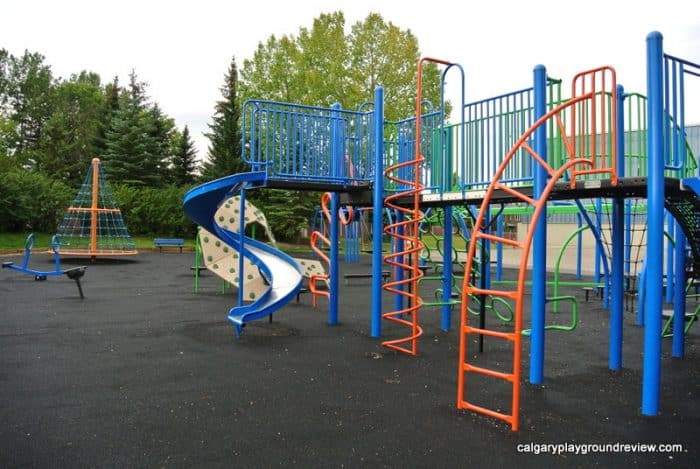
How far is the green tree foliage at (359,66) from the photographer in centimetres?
3066

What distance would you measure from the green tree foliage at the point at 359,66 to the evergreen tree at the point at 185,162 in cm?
1183

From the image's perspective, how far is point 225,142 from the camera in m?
35.9

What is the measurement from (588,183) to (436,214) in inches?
210

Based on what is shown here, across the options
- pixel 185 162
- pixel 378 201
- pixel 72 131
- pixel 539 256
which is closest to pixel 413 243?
pixel 378 201

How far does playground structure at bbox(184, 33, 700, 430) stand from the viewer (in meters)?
4.54

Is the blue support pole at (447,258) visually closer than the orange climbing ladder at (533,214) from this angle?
No

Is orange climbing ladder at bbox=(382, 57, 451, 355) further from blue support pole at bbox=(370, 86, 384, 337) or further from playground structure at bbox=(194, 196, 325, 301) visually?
playground structure at bbox=(194, 196, 325, 301)

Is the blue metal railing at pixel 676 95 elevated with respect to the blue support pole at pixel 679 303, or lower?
elevated

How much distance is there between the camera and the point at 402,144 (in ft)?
28.1

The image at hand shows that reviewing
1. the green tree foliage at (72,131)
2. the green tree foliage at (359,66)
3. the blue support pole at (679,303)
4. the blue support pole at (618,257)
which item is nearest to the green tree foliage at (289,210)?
the green tree foliage at (359,66)

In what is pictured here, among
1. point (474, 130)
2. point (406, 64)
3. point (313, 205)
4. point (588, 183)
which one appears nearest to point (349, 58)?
point (406, 64)

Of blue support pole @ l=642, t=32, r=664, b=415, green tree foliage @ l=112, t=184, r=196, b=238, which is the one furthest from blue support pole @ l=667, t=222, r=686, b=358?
green tree foliage @ l=112, t=184, r=196, b=238

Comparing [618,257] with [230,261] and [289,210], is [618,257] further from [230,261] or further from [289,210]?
[289,210]

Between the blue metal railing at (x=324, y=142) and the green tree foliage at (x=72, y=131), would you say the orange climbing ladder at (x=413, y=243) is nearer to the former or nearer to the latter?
the blue metal railing at (x=324, y=142)
